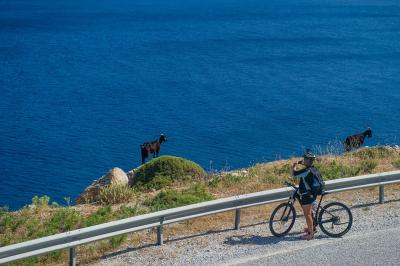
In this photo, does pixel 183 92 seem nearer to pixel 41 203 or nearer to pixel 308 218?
pixel 41 203

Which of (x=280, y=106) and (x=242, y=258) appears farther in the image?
(x=280, y=106)

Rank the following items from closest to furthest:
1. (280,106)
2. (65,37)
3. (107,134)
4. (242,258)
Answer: (242,258) → (107,134) → (280,106) → (65,37)

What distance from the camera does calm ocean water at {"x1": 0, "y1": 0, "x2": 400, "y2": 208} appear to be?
4091 centimetres

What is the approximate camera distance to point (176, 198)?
12672 mm

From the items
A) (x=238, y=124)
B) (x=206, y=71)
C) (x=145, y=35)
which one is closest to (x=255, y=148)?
(x=238, y=124)

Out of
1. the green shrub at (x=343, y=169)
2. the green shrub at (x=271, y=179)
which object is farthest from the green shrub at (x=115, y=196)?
the green shrub at (x=343, y=169)

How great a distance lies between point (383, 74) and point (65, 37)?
50.5 meters

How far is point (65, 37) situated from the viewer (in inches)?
3634

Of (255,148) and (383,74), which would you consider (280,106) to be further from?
(383,74)

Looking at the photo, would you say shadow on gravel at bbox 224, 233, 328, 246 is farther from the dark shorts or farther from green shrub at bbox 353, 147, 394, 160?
green shrub at bbox 353, 147, 394, 160

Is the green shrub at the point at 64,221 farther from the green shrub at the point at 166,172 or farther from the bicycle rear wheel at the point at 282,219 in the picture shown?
the green shrub at the point at 166,172

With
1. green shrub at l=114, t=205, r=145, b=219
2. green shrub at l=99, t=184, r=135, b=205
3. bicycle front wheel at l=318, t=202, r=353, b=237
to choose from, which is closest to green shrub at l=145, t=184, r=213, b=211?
green shrub at l=114, t=205, r=145, b=219

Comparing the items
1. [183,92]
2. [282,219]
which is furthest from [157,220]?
[183,92]

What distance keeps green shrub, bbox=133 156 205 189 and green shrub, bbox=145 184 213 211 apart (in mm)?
3086
